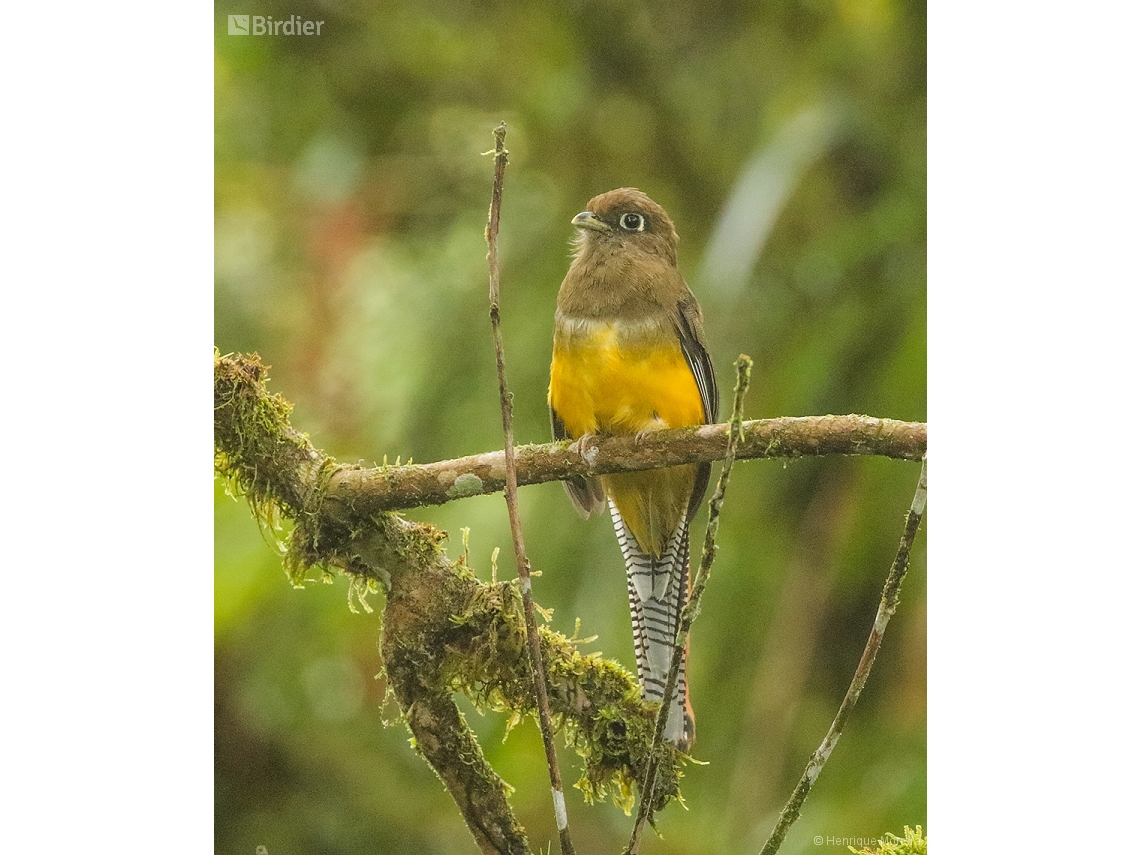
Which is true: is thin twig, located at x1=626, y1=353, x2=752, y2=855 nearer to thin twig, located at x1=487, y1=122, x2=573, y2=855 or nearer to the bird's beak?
thin twig, located at x1=487, y1=122, x2=573, y2=855

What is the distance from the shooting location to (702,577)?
2.43m

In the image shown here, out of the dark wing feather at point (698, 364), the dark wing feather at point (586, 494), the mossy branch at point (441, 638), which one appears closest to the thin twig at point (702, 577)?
the mossy branch at point (441, 638)

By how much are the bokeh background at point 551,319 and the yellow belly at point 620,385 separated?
0.28 m

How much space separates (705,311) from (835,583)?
2.93 feet

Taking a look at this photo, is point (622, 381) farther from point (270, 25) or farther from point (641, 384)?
point (270, 25)

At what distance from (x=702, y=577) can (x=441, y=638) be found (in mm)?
933

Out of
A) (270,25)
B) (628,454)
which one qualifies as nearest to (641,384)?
(628,454)

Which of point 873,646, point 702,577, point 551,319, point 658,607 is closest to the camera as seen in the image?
point 702,577

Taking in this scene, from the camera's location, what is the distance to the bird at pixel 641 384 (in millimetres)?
3207

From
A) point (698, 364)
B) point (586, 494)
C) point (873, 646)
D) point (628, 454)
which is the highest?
point (698, 364)

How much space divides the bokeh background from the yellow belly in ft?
0.93

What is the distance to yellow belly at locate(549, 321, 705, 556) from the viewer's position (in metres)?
3.20

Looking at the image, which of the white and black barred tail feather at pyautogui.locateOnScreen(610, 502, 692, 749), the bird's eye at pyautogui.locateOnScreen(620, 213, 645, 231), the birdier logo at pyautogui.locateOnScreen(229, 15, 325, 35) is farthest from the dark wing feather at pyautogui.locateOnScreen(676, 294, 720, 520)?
the birdier logo at pyautogui.locateOnScreen(229, 15, 325, 35)

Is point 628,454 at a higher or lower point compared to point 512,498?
higher
